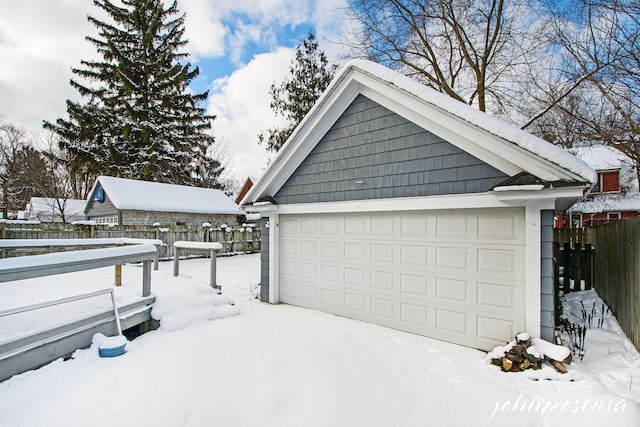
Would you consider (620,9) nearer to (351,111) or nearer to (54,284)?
(351,111)

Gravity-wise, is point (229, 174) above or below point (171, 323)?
above

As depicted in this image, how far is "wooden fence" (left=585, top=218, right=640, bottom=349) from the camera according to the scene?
418 centimetres

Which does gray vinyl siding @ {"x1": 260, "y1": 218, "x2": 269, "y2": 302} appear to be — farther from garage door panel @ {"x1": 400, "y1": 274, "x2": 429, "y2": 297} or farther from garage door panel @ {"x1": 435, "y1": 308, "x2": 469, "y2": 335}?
garage door panel @ {"x1": 435, "y1": 308, "x2": 469, "y2": 335}

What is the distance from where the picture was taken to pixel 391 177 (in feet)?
17.3

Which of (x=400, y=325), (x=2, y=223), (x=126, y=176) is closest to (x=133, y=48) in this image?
(x=126, y=176)

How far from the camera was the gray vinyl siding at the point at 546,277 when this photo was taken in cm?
390

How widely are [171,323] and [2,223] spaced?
933cm

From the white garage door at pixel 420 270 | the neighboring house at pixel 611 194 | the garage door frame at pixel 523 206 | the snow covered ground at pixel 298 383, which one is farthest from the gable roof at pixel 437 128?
the neighboring house at pixel 611 194

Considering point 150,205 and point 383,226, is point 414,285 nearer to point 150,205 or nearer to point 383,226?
point 383,226

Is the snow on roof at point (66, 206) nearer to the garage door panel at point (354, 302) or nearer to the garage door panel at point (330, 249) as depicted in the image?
the garage door panel at point (330, 249)

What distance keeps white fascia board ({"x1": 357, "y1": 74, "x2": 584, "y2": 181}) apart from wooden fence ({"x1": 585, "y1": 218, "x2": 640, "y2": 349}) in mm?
1663

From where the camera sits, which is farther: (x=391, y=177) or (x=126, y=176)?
(x=126, y=176)

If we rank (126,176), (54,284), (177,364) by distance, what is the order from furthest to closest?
(126,176), (54,284), (177,364)

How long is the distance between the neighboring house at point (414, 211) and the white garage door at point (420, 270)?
17mm
